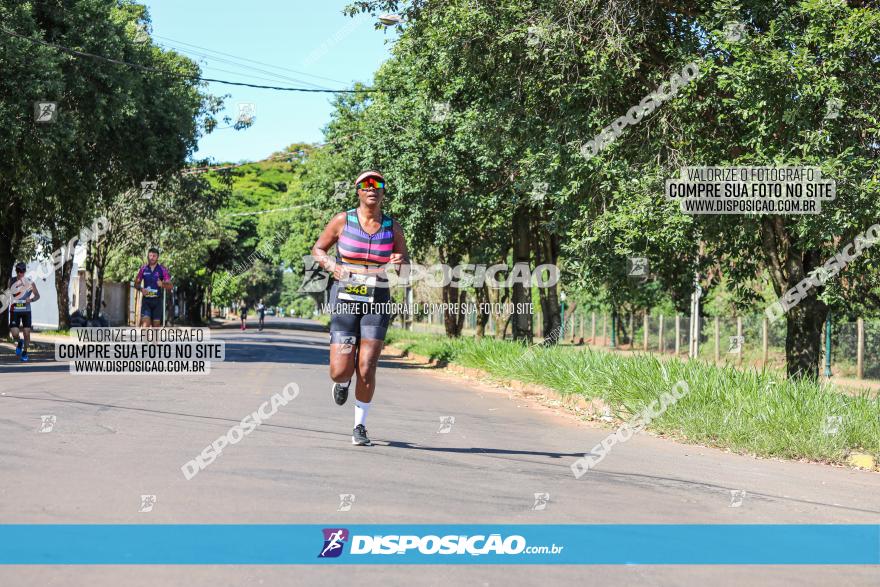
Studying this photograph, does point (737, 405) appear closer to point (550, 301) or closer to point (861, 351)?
point (861, 351)

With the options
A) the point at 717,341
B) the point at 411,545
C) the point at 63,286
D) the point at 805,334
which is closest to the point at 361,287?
the point at 411,545

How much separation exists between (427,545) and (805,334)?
11.4 m

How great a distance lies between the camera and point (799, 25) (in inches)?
494

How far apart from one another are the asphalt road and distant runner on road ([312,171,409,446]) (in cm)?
63

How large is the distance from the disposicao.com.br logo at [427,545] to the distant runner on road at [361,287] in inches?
128

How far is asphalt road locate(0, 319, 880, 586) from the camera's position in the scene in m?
4.50

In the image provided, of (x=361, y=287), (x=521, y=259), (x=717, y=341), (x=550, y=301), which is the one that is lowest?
(x=717, y=341)

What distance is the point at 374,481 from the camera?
21.0 feet

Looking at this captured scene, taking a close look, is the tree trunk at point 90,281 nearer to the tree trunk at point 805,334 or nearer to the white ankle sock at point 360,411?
the tree trunk at point 805,334

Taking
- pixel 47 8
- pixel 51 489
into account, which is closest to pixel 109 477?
pixel 51 489

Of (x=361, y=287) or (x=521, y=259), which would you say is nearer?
(x=361, y=287)

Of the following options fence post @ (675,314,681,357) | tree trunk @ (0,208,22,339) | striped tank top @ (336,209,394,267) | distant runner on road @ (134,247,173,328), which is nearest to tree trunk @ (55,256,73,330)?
tree trunk @ (0,208,22,339)

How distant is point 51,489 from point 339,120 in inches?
1309

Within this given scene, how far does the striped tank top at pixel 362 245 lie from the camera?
8.25m
